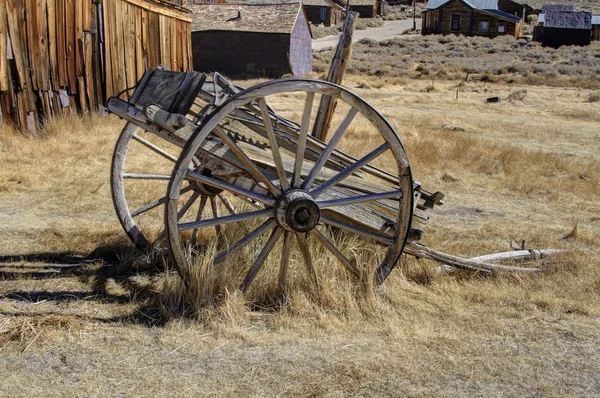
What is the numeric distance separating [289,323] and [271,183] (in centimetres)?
83

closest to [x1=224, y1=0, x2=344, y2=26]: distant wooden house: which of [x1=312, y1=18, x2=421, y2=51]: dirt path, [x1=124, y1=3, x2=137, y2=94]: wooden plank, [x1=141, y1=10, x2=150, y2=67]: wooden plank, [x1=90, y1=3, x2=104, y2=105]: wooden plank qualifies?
[x1=312, y1=18, x2=421, y2=51]: dirt path

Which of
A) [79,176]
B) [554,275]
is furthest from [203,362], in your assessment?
[79,176]

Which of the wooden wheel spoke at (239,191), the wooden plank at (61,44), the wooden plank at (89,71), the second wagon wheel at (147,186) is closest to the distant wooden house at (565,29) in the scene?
the wooden plank at (89,71)

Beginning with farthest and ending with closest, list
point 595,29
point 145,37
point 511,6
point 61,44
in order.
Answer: point 511,6
point 595,29
point 145,37
point 61,44

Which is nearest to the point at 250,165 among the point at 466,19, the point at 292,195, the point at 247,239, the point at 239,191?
the point at 239,191

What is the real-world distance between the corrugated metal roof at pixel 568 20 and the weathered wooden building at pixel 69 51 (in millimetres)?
44787

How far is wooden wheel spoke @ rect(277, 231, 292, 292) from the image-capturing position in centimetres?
410

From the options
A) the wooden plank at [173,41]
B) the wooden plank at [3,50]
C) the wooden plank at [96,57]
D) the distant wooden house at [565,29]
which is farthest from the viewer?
the distant wooden house at [565,29]

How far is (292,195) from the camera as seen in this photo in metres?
3.99

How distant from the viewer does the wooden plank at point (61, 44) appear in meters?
10.3

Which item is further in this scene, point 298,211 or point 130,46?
point 130,46

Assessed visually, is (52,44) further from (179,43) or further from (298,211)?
(298,211)

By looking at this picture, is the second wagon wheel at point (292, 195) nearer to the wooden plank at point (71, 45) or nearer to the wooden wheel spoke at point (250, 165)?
the wooden wheel spoke at point (250, 165)

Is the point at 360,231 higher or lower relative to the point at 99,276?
higher
